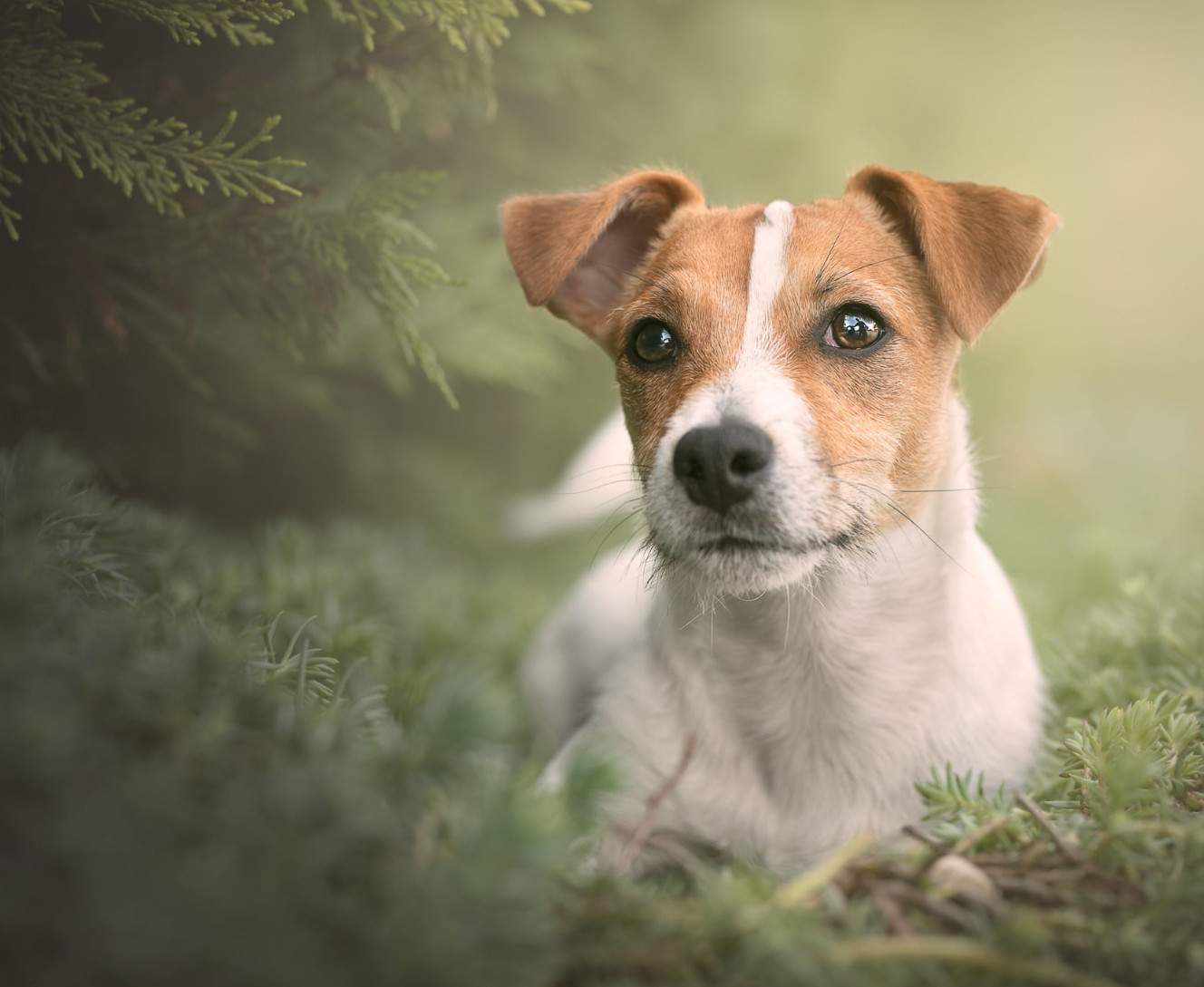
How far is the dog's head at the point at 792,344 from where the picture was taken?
203 centimetres

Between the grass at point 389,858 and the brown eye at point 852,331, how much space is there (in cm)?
111

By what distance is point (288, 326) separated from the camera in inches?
100

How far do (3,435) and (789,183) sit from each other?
4280 millimetres

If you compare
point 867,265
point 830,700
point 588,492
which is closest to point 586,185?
point 588,492

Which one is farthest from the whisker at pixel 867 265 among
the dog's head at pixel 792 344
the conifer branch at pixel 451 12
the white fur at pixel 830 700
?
the conifer branch at pixel 451 12

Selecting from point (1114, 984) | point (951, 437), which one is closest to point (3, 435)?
point (951, 437)

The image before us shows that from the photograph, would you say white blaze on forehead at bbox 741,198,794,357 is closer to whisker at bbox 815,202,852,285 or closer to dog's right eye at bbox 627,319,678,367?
whisker at bbox 815,202,852,285

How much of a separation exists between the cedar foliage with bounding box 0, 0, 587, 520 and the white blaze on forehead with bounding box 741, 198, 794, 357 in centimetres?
74

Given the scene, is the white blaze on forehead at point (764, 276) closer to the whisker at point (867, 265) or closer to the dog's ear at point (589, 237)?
the whisker at point (867, 265)

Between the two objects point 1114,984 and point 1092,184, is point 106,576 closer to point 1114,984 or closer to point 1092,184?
point 1114,984

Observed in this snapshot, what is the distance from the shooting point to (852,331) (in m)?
2.34

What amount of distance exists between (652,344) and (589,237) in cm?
35

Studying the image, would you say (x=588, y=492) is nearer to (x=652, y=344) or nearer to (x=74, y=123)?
(x=652, y=344)

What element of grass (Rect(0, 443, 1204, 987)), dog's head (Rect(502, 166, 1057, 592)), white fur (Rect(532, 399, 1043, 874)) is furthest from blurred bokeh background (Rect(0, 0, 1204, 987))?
dog's head (Rect(502, 166, 1057, 592))
